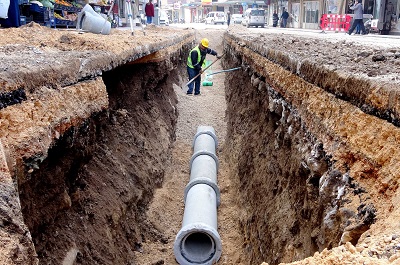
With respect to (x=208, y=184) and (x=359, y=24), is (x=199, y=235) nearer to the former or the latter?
(x=208, y=184)

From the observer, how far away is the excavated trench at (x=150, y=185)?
2822 millimetres

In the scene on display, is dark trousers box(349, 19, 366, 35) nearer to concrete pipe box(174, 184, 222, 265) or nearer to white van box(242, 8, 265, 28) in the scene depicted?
concrete pipe box(174, 184, 222, 265)

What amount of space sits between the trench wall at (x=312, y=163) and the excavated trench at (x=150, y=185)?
0.04 ft

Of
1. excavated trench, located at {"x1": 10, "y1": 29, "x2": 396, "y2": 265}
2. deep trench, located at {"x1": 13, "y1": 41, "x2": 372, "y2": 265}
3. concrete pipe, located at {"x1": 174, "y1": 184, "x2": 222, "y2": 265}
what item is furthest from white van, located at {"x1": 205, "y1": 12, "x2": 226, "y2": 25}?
concrete pipe, located at {"x1": 174, "y1": 184, "x2": 222, "y2": 265}

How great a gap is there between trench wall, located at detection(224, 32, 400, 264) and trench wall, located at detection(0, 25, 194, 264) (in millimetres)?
1521

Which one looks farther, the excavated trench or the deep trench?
the deep trench

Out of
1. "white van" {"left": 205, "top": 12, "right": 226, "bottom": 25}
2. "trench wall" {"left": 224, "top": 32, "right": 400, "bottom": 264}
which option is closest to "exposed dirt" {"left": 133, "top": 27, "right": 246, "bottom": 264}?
"trench wall" {"left": 224, "top": 32, "right": 400, "bottom": 264}

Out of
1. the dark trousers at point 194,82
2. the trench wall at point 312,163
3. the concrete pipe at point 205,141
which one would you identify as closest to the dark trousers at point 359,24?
the dark trousers at point 194,82

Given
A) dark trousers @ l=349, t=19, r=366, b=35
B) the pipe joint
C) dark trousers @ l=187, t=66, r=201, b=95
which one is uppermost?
dark trousers @ l=349, t=19, r=366, b=35

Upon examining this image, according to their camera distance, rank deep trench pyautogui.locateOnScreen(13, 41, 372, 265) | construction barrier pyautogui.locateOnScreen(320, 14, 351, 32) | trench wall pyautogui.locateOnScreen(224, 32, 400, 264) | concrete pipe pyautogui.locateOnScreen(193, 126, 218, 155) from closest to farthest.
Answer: trench wall pyautogui.locateOnScreen(224, 32, 400, 264) < deep trench pyautogui.locateOnScreen(13, 41, 372, 265) < concrete pipe pyautogui.locateOnScreen(193, 126, 218, 155) < construction barrier pyautogui.locateOnScreen(320, 14, 351, 32)

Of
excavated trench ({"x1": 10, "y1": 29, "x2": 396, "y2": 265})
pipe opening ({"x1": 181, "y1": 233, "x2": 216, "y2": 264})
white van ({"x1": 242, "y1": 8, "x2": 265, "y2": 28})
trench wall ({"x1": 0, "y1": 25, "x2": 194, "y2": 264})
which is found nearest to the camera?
trench wall ({"x1": 0, "y1": 25, "x2": 194, "y2": 264})

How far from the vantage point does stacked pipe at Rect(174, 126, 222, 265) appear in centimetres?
500

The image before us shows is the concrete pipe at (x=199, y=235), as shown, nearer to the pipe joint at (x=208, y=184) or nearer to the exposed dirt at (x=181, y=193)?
the exposed dirt at (x=181, y=193)

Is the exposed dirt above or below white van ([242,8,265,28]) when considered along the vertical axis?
below
